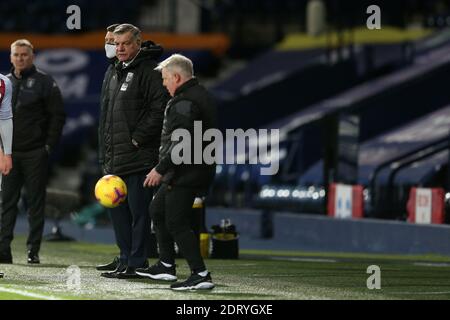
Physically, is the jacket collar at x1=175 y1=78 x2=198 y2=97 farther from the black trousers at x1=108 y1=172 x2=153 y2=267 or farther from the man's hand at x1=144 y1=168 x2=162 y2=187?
the black trousers at x1=108 y1=172 x2=153 y2=267

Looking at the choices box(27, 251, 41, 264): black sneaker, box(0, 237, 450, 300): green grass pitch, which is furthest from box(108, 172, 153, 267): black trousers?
box(27, 251, 41, 264): black sneaker

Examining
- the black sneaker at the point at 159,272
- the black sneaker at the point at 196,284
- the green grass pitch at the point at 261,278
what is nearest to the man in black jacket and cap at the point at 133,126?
the black sneaker at the point at 159,272

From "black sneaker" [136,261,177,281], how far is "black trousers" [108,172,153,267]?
163mm

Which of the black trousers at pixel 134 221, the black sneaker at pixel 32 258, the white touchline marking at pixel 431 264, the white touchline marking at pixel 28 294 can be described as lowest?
the white touchline marking at pixel 431 264

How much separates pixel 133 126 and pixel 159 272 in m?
1.20

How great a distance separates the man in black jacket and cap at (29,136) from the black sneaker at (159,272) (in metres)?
2.39

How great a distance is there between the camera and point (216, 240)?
16.1 meters

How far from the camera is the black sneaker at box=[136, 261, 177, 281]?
12445 mm

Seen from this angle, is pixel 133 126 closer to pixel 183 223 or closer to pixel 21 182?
pixel 183 223

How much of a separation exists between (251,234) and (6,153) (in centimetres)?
878

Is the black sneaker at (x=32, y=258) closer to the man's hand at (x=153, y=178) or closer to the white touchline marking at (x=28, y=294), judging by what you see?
the white touchline marking at (x=28, y=294)

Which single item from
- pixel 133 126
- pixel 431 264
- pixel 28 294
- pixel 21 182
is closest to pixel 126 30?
pixel 133 126

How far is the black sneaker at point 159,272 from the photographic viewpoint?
1245cm
